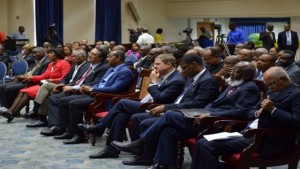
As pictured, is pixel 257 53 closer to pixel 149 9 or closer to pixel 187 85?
pixel 187 85

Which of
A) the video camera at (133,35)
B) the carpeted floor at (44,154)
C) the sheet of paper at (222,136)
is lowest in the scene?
the carpeted floor at (44,154)

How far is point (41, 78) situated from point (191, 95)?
3546 mm

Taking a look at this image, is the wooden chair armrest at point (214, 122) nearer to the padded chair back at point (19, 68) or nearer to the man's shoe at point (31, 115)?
the man's shoe at point (31, 115)

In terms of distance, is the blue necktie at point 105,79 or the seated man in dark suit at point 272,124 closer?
the seated man in dark suit at point 272,124

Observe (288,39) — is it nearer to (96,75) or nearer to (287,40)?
(287,40)

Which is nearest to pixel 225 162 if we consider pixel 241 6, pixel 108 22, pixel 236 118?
pixel 236 118

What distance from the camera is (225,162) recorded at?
4.15m

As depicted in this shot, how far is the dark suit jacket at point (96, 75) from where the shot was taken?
267 inches

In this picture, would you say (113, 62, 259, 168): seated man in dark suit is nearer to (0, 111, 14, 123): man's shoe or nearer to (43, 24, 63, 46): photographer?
(0, 111, 14, 123): man's shoe

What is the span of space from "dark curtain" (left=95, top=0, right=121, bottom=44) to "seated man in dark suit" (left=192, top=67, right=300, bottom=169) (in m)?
13.9

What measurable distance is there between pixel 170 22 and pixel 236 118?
53.3ft

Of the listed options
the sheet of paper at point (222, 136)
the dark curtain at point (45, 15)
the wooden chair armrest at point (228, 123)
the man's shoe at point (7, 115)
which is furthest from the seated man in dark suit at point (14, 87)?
the dark curtain at point (45, 15)

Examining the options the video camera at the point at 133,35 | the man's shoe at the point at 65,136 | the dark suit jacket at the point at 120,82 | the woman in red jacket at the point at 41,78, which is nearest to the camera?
the dark suit jacket at the point at 120,82

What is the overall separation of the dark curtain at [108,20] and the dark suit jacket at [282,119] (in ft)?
45.8
